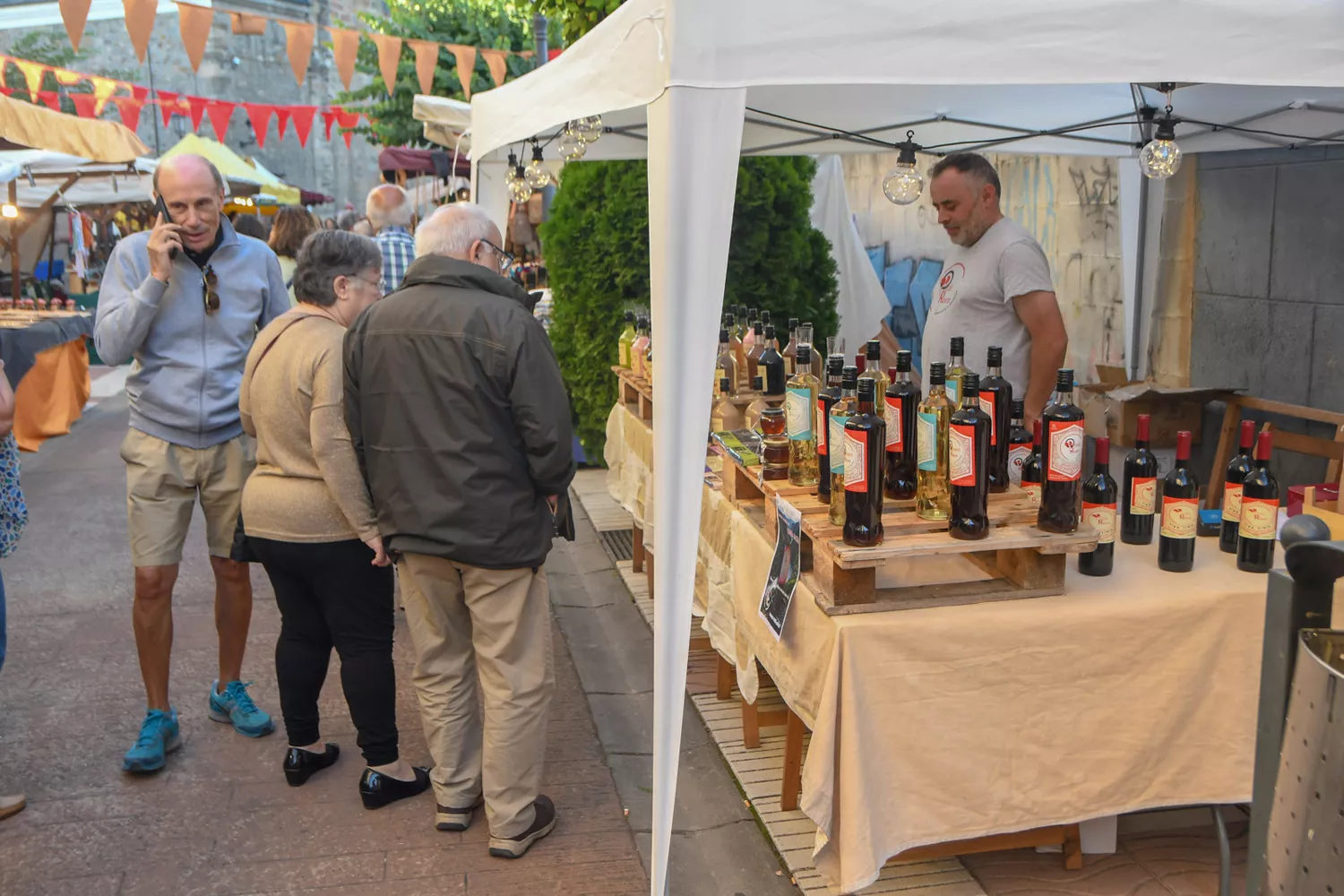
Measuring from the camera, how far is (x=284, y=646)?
325 centimetres

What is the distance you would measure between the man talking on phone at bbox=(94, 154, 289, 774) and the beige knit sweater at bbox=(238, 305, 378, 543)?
0.46 meters

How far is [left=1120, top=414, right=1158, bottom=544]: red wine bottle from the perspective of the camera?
274 cm

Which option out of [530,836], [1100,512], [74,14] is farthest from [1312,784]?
[74,14]

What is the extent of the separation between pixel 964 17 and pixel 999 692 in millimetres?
1485

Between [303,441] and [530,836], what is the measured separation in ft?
4.19

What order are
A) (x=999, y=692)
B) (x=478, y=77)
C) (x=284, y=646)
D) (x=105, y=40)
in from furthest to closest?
(x=105, y=40)
(x=478, y=77)
(x=284, y=646)
(x=999, y=692)

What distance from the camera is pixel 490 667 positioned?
301cm

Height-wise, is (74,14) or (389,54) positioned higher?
(389,54)

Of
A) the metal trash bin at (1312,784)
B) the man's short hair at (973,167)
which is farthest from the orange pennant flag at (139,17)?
the metal trash bin at (1312,784)

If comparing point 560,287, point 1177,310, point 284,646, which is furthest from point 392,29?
point 284,646

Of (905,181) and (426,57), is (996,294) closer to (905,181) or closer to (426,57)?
(905,181)

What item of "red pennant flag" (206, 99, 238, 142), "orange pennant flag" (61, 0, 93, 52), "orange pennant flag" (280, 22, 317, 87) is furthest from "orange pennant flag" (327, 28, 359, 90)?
"red pennant flag" (206, 99, 238, 142)

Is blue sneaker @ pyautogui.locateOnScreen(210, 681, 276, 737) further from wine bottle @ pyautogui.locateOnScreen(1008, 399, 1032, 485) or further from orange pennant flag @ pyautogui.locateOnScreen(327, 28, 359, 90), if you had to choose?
orange pennant flag @ pyautogui.locateOnScreen(327, 28, 359, 90)

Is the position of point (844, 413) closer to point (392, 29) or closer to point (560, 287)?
point (560, 287)
